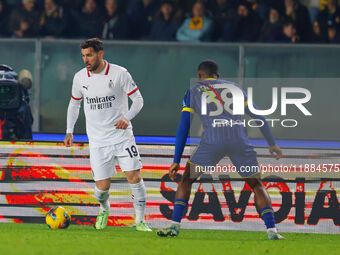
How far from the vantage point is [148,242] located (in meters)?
7.62

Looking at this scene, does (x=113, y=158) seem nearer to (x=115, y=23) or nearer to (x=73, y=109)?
(x=73, y=109)

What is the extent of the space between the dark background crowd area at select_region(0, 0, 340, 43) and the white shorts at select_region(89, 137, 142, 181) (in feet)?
14.7

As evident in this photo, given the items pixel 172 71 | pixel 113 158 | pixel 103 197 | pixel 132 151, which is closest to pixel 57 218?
pixel 103 197

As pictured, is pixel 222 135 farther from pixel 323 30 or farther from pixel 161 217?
pixel 323 30

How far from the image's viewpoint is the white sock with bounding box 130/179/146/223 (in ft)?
29.1

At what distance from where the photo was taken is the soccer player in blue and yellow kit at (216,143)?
26.3 feet

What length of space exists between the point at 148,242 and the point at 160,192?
1.85 m

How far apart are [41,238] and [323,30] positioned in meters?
6.58

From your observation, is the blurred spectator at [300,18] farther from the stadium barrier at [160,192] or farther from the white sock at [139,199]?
the white sock at [139,199]

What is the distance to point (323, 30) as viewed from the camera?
12812mm

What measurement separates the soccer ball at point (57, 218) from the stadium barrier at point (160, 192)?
50 centimetres

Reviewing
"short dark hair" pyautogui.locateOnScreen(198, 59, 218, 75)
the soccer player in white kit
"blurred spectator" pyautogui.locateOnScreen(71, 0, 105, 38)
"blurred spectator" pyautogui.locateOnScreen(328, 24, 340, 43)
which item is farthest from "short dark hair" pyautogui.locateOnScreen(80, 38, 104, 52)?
"blurred spectator" pyautogui.locateOnScreen(328, 24, 340, 43)

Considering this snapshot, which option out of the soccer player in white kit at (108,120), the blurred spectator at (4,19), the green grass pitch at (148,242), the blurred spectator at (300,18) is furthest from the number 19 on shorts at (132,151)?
the blurred spectator at (4,19)

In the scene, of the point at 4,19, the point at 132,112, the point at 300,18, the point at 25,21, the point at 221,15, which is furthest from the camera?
the point at 4,19
